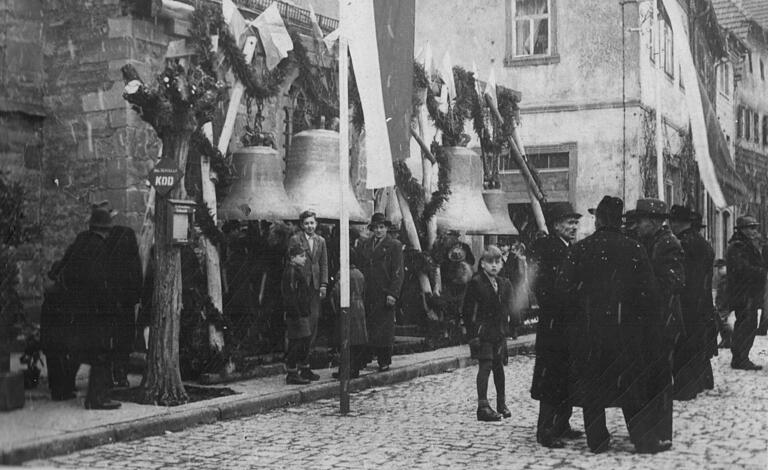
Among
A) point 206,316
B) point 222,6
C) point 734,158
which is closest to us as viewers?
point 206,316

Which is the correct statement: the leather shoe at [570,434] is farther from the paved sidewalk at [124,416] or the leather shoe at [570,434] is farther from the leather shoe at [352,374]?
the leather shoe at [352,374]

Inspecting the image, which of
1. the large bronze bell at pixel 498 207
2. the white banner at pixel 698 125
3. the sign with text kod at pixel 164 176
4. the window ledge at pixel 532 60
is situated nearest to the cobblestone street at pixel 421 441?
the sign with text kod at pixel 164 176

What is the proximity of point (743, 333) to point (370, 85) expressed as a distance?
6413 mm

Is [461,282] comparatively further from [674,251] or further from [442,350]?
[674,251]

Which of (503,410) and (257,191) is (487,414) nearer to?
(503,410)

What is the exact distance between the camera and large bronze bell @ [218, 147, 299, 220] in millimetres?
10867

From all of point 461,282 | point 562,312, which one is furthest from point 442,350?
point 562,312

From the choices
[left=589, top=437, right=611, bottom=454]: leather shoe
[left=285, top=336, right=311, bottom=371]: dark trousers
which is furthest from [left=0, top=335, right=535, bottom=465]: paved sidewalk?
[left=589, top=437, right=611, bottom=454]: leather shoe

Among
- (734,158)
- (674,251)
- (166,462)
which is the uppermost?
(734,158)

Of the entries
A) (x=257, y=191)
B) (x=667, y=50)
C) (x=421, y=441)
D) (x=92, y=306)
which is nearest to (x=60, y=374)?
(x=92, y=306)

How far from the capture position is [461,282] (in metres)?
14.8

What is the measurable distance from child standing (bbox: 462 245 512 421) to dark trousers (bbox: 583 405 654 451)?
143 centimetres

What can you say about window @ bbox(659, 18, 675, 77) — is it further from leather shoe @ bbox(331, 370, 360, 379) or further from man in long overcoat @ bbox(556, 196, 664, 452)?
man in long overcoat @ bbox(556, 196, 664, 452)

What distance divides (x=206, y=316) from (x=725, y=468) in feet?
18.9
